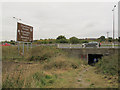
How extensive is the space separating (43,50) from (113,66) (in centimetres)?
1048

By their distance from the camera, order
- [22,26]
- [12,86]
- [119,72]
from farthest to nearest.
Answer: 1. [22,26]
2. [119,72]
3. [12,86]

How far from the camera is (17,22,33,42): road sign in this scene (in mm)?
18825

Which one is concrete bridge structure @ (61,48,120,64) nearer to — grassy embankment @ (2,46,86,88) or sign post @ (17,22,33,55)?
grassy embankment @ (2,46,86,88)

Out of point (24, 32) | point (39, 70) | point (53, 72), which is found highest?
point (24, 32)

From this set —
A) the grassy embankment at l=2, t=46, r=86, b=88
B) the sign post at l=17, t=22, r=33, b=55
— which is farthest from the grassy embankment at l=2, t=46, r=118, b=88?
the sign post at l=17, t=22, r=33, b=55

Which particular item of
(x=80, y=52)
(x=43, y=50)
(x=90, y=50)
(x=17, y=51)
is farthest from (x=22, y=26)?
(x=90, y=50)

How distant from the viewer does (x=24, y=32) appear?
786 inches

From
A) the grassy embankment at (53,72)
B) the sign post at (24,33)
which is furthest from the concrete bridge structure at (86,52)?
the sign post at (24,33)

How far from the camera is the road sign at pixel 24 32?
18825 millimetres

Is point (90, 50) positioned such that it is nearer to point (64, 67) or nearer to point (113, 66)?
point (64, 67)

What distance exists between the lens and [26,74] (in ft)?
17.1

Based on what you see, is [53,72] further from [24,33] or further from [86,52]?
[24,33]

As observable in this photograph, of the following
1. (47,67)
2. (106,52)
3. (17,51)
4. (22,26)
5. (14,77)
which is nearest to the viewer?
(14,77)

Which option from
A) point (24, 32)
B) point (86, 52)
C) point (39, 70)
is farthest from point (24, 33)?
point (39, 70)
